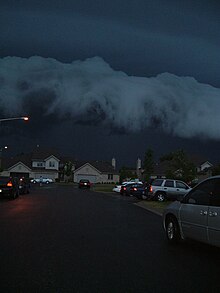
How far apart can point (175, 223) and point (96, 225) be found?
3962 millimetres

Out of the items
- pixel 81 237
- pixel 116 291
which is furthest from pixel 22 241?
pixel 116 291

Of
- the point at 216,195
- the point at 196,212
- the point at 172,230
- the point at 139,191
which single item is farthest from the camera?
the point at 139,191

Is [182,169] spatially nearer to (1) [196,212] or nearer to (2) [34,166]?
(1) [196,212]

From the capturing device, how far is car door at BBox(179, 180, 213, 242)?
316 inches

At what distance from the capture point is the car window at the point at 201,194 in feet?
26.9

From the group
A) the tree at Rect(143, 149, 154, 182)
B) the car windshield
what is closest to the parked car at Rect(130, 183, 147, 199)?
the car windshield

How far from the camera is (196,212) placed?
8320mm

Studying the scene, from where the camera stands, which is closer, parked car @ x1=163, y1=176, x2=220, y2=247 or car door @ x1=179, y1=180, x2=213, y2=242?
parked car @ x1=163, y1=176, x2=220, y2=247

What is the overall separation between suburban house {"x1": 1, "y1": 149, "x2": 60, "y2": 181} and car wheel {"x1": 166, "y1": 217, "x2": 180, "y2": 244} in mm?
88439

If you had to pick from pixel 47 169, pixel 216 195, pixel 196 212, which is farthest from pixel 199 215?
pixel 47 169

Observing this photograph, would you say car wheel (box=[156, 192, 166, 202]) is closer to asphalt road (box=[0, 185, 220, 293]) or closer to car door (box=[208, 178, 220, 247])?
asphalt road (box=[0, 185, 220, 293])

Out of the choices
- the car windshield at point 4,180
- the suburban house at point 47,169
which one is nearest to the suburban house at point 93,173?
the suburban house at point 47,169

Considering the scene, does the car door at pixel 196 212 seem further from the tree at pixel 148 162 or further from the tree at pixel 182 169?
the tree at pixel 148 162

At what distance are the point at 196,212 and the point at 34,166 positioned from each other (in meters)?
92.2
